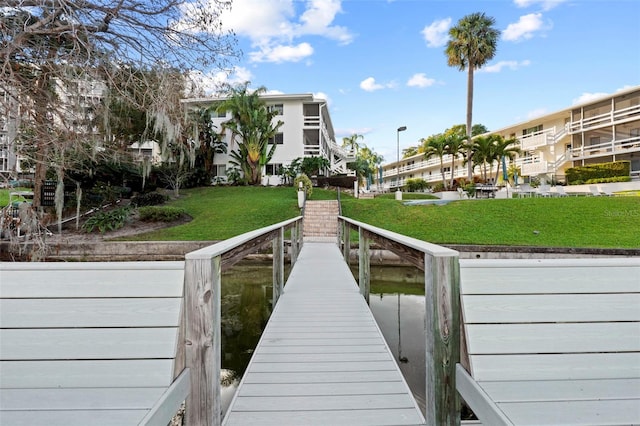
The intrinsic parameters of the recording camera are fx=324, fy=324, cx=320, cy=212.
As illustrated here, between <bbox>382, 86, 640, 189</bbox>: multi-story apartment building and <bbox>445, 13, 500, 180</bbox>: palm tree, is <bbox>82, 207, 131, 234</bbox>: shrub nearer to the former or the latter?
<bbox>445, 13, 500, 180</bbox>: palm tree

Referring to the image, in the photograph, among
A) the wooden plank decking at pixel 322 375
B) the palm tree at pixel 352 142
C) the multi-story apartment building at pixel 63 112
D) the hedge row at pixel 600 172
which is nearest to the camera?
the wooden plank decking at pixel 322 375

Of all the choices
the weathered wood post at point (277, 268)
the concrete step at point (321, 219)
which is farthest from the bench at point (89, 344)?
the concrete step at point (321, 219)

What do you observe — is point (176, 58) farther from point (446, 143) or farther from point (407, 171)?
point (407, 171)

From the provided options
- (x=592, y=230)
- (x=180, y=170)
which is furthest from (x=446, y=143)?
(x=180, y=170)

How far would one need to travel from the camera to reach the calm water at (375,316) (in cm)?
342

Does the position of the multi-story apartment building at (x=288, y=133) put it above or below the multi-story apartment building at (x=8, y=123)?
above

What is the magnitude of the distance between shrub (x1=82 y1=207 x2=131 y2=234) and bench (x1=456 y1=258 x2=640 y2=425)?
13.6 meters

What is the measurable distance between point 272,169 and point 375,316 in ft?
69.2

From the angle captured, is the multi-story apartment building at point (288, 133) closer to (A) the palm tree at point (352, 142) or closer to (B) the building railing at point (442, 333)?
(A) the palm tree at point (352, 142)

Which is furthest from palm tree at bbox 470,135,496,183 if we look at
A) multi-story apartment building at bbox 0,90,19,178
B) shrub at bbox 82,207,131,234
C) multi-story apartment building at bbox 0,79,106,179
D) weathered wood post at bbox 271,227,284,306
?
multi-story apartment building at bbox 0,90,19,178

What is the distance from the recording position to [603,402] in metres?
1.38

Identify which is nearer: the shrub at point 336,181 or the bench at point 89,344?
the bench at point 89,344

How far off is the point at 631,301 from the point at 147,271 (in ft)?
7.57

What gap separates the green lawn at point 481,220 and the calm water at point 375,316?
11.9ft
